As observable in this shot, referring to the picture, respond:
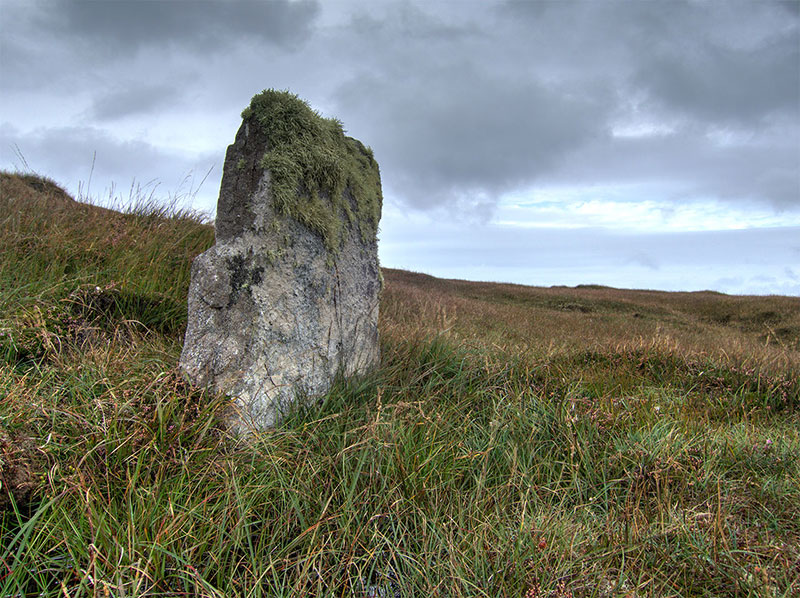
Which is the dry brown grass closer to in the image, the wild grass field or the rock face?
the wild grass field

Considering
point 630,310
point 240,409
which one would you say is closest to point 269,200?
point 240,409

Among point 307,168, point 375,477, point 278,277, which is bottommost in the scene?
point 375,477

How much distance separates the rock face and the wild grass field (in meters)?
0.27

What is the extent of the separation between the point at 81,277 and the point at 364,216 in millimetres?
3372

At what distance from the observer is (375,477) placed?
3146 millimetres

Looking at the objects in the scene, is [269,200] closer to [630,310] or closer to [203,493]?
[203,493]

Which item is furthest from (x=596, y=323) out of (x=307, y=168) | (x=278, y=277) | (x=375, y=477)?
(x=375, y=477)

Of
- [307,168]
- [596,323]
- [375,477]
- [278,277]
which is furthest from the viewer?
[596,323]

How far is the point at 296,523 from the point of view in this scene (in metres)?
2.93

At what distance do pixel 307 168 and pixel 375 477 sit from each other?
287 cm

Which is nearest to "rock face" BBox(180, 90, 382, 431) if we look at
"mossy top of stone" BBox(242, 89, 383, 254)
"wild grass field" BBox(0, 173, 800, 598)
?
"mossy top of stone" BBox(242, 89, 383, 254)

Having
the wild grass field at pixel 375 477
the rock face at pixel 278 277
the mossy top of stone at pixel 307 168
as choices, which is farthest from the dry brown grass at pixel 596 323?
the mossy top of stone at pixel 307 168

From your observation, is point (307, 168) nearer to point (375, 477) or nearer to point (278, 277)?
point (278, 277)

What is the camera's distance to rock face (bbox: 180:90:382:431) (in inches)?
161
